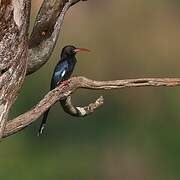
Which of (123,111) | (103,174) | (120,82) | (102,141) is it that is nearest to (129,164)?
(103,174)

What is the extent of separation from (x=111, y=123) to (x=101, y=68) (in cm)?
121

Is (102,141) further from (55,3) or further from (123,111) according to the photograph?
(55,3)

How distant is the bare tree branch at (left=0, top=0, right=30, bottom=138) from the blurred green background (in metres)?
11.3

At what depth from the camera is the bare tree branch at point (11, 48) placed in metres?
5.86

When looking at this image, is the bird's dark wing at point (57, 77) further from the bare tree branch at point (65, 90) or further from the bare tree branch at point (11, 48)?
the bare tree branch at point (11, 48)

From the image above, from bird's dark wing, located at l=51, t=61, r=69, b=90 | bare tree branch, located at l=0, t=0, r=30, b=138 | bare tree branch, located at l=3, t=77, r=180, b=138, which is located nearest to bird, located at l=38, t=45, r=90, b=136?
bird's dark wing, located at l=51, t=61, r=69, b=90

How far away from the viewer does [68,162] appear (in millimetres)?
19703

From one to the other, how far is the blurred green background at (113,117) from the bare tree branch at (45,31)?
10843 millimetres

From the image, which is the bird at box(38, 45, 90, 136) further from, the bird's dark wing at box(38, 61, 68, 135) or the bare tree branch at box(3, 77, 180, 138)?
the bare tree branch at box(3, 77, 180, 138)

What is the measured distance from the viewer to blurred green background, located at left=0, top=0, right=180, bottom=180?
754 inches

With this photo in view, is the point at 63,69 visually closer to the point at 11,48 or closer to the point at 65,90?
the point at 65,90

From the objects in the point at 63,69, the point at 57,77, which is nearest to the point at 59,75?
the point at 57,77

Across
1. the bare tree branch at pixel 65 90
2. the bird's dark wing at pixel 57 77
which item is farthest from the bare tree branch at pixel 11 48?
the bird's dark wing at pixel 57 77

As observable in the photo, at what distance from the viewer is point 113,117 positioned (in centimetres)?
2248
